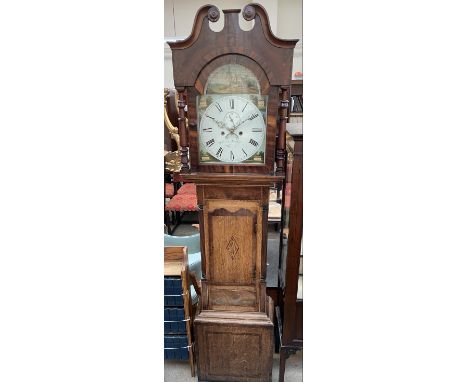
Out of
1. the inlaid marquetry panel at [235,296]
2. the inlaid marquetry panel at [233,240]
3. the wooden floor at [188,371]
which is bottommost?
the wooden floor at [188,371]

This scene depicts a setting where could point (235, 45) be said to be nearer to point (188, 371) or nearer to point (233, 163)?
point (233, 163)

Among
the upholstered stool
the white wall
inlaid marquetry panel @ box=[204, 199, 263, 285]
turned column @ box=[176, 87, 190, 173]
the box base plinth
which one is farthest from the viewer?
the white wall

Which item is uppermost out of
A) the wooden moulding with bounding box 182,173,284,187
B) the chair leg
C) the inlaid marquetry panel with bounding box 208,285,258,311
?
the wooden moulding with bounding box 182,173,284,187

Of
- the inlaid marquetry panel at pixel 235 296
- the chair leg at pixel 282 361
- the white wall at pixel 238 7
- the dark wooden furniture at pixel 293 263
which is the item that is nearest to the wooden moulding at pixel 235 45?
the dark wooden furniture at pixel 293 263

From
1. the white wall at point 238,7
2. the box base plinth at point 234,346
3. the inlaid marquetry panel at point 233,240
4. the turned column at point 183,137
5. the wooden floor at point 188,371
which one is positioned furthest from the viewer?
the white wall at point 238,7

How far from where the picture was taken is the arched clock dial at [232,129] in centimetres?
113

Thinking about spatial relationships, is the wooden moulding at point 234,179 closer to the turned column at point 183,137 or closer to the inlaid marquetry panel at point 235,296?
the turned column at point 183,137

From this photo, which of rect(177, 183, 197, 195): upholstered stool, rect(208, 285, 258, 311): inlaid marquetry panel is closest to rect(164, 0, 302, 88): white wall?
rect(177, 183, 197, 195): upholstered stool

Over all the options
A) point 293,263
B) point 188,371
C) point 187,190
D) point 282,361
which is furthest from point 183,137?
point 187,190

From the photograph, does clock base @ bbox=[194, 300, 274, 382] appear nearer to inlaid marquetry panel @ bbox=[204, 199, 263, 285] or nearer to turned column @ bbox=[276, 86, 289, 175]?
inlaid marquetry panel @ bbox=[204, 199, 263, 285]

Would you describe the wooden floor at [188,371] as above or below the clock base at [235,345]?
below

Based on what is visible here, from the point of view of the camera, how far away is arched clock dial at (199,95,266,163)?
3.70ft

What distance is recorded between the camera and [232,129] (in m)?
1.15

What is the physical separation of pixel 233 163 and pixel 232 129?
12 cm
